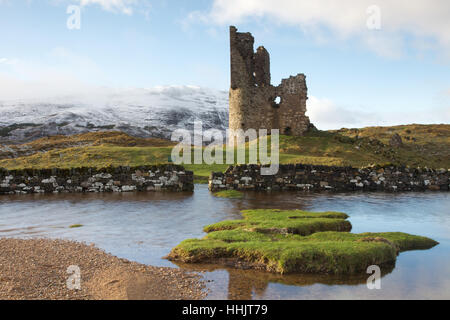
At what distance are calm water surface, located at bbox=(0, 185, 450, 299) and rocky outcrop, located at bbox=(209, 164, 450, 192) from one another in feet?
4.55

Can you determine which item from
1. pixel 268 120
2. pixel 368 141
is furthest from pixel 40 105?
pixel 368 141

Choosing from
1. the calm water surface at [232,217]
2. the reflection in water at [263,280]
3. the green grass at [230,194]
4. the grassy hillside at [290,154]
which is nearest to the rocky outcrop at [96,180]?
the calm water surface at [232,217]

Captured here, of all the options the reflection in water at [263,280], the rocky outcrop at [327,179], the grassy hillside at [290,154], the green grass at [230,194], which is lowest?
the reflection in water at [263,280]

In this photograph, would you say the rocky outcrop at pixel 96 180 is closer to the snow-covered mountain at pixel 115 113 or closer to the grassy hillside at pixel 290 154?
the grassy hillside at pixel 290 154

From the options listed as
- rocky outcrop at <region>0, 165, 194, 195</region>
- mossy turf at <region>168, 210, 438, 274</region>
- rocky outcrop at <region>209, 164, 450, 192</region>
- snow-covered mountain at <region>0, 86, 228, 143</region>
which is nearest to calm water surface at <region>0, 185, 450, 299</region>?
mossy turf at <region>168, 210, 438, 274</region>

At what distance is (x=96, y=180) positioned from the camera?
20703mm

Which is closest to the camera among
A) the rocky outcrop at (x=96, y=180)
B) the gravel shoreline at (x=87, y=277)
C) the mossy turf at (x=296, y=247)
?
the gravel shoreline at (x=87, y=277)

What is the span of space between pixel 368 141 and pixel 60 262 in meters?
36.0

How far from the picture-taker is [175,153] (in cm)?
3362

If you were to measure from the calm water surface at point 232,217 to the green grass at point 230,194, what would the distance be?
0.43 metres

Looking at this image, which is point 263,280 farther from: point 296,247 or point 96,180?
point 96,180

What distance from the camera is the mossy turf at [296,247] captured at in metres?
8.02

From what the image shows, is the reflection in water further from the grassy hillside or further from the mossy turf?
the grassy hillside
